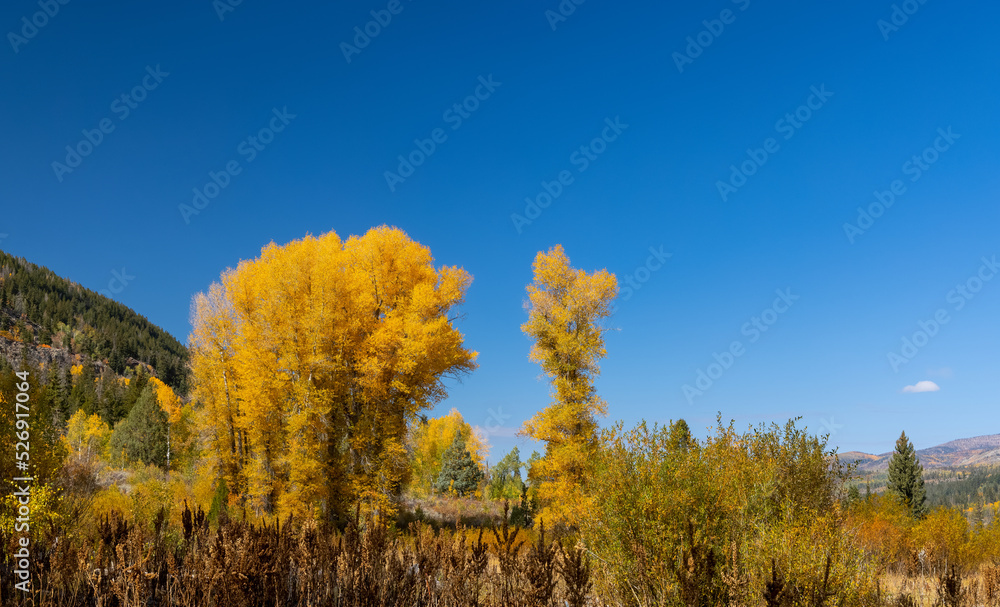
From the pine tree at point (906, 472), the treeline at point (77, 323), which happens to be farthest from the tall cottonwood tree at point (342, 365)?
the treeline at point (77, 323)

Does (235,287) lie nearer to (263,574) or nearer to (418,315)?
(418,315)

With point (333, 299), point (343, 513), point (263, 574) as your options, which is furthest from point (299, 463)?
point (263, 574)

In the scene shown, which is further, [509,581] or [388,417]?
[388,417]

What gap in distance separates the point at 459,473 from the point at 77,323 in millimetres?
150975

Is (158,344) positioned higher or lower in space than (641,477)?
higher

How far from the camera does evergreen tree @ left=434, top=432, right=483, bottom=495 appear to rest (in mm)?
49094

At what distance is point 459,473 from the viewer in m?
49.9

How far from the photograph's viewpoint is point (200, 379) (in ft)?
82.4

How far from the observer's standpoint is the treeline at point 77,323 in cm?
13012

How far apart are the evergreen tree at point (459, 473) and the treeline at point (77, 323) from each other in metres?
92.3

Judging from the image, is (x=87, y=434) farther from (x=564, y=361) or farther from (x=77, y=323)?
(x=77, y=323)

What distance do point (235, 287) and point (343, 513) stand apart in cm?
1167

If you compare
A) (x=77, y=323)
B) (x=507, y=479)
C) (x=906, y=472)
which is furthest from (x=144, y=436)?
(x=77, y=323)

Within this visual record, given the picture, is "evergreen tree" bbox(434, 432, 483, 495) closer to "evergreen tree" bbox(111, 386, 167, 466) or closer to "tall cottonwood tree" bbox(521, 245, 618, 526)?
"evergreen tree" bbox(111, 386, 167, 466)
